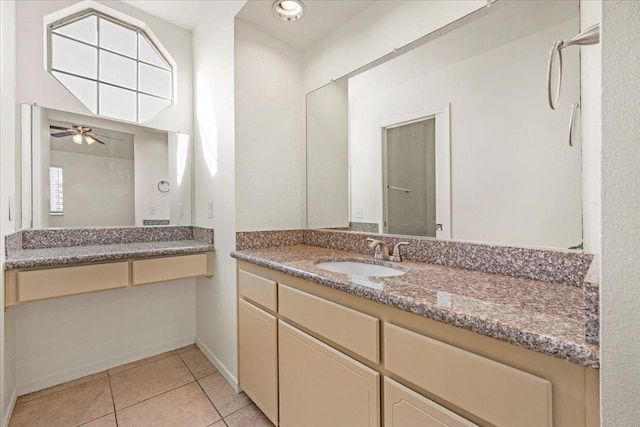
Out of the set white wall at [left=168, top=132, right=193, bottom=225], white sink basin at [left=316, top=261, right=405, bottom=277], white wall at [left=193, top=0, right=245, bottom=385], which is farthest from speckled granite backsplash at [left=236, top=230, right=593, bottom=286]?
white wall at [left=168, top=132, right=193, bottom=225]

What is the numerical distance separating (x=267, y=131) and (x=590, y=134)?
1677 millimetres

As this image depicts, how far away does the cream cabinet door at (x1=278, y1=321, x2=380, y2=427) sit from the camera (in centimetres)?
98

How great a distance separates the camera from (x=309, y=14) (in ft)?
5.87

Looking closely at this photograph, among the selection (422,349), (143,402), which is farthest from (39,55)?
(422,349)

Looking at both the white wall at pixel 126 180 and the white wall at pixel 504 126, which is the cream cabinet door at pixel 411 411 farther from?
the white wall at pixel 126 180

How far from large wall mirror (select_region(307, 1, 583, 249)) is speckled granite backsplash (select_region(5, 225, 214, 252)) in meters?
1.30

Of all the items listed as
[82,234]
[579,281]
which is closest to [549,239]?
[579,281]

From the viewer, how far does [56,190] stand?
1.92 meters

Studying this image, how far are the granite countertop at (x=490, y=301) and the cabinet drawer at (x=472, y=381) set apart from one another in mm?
83

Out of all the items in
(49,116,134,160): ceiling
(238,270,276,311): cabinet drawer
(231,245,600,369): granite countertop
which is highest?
(49,116,134,160): ceiling

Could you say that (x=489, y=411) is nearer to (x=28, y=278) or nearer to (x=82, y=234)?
(x=28, y=278)

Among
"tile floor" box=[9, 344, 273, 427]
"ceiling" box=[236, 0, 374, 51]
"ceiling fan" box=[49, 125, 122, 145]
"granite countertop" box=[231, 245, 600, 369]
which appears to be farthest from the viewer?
"ceiling fan" box=[49, 125, 122, 145]

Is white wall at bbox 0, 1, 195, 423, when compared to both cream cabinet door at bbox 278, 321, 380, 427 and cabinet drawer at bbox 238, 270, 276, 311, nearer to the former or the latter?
cabinet drawer at bbox 238, 270, 276, 311

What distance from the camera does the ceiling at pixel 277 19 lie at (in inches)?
67.6
